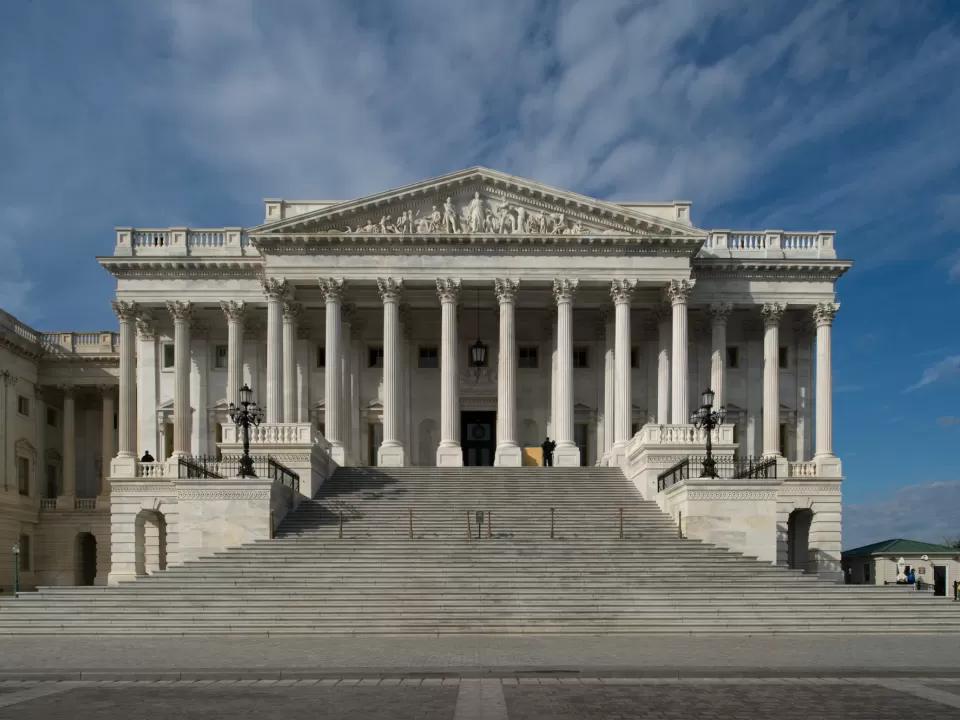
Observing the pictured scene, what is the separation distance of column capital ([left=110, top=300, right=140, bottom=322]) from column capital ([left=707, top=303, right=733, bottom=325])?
29860 mm

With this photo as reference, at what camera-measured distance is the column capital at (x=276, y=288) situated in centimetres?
4438

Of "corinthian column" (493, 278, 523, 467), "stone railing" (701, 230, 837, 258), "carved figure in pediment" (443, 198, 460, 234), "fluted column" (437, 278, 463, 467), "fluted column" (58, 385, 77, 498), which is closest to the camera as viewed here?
"corinthian column" (493, 278, 523, 467)

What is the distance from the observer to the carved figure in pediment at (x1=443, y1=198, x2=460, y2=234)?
1751 inches

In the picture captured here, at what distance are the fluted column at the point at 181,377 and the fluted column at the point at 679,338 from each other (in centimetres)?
2460

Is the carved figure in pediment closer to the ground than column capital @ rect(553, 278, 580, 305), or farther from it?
farther from it

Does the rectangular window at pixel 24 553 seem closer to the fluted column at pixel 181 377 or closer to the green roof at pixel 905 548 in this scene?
the fluted column at pixel 181 377

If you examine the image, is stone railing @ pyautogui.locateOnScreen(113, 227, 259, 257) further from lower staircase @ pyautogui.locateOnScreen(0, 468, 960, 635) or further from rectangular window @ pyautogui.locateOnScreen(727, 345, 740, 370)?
rectangular window @ pyautogui.locateOnScreen(727, 345, 740, 370)

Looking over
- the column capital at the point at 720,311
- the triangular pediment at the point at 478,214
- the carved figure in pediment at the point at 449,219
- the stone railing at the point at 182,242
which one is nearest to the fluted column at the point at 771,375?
the column capital at the point at 720,311

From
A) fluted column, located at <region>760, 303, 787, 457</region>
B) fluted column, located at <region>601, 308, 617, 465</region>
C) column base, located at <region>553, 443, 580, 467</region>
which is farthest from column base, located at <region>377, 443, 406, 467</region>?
fluted column, located at <region>760, 303, 787, 457</region>

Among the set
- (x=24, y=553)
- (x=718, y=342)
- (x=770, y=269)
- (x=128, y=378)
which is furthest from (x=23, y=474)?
(x=770, y=269)

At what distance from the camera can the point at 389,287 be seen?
4422 centimetres

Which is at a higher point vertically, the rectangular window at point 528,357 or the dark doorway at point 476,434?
the rectangular window at point 528,357

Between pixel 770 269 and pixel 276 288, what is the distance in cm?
2513

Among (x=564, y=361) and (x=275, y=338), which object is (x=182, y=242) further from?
(x=564, y=361)
